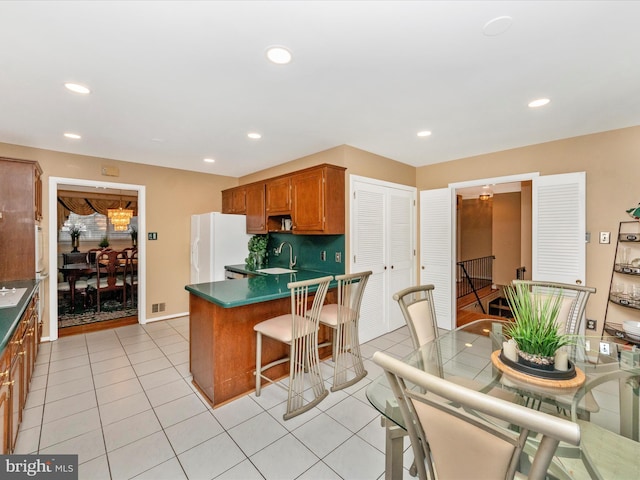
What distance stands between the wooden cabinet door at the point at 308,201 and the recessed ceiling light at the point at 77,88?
84.6 inches

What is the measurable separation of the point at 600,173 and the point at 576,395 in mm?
2829

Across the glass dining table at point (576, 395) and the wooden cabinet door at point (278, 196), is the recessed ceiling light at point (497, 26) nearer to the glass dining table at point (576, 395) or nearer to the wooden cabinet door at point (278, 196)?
the glass dining table at point (576, 395)

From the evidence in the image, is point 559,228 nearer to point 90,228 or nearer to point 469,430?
point 469,430

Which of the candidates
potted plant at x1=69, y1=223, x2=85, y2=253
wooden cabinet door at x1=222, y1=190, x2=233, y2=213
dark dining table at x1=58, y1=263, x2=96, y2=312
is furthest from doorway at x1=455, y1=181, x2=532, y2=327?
potted plant at x1=69, y1=223, x2=85, y2=253

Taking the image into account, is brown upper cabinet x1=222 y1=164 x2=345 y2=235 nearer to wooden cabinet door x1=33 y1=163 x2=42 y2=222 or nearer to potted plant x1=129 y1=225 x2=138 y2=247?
wooden cabinet door x1=33 y1=163 x2=42 y2=222

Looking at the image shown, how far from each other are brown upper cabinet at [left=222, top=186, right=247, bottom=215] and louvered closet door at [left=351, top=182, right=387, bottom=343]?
2.11 meters

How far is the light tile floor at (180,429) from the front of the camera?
1745 mm

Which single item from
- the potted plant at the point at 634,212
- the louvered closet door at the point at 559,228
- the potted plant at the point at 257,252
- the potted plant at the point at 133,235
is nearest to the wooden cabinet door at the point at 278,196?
the potted plant at the point at 257,252

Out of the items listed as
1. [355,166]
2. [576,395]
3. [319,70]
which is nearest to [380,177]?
[355,166]

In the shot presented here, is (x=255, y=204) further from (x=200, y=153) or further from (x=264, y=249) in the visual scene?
(x=200, y=153)

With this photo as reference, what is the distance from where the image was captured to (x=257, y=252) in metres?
4.72

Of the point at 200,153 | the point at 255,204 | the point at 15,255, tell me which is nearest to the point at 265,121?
the point at 200,153

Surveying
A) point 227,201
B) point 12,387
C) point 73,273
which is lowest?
point 12,387

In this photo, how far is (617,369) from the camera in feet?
5.67
